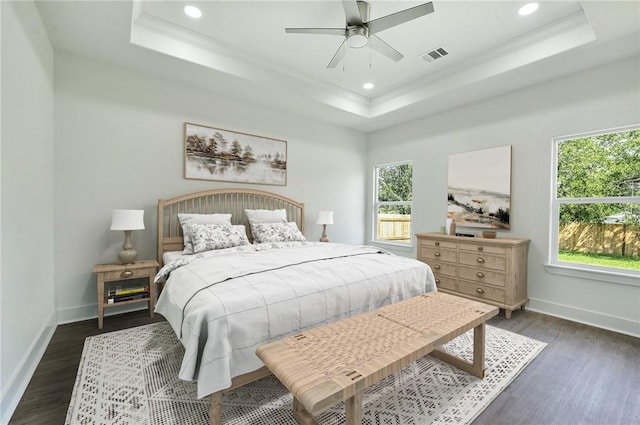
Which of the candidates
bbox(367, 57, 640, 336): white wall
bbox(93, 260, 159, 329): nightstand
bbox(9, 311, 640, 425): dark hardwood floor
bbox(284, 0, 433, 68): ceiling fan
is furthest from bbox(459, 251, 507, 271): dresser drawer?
bbox(93, 260, 159, 329): nightstand

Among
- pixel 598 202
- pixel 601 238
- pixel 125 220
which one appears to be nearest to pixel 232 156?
pixel 125 220

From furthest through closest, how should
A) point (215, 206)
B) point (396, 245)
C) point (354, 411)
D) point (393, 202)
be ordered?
1. point (393, 202)
2. point (396, 245)
3. point (215, 206)
4. point (354, 411)

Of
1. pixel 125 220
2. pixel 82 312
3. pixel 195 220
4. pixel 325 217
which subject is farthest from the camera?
pixel 325 217

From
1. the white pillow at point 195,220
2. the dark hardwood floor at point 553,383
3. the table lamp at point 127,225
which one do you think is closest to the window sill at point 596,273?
the dark hardwood floor at point 553,383

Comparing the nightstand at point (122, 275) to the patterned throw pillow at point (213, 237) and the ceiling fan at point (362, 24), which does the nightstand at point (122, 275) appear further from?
the ceiling fan at point (362, 24)

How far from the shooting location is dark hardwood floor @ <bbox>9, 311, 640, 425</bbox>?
1591 millimetres

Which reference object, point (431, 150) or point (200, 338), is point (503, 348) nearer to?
point (200, 338)

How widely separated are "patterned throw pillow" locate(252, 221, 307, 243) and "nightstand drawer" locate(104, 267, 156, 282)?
1172 millimetres

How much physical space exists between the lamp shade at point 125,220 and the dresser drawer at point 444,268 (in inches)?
137

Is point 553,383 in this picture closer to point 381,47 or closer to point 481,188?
point 481,188

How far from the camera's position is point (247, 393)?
178 centimetres

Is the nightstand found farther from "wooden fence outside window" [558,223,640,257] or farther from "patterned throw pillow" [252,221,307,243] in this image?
"wooden fence outside window" [558,223,640,257]

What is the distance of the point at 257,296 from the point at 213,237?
5.20 feet

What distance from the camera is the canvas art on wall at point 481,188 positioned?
11.8ft
